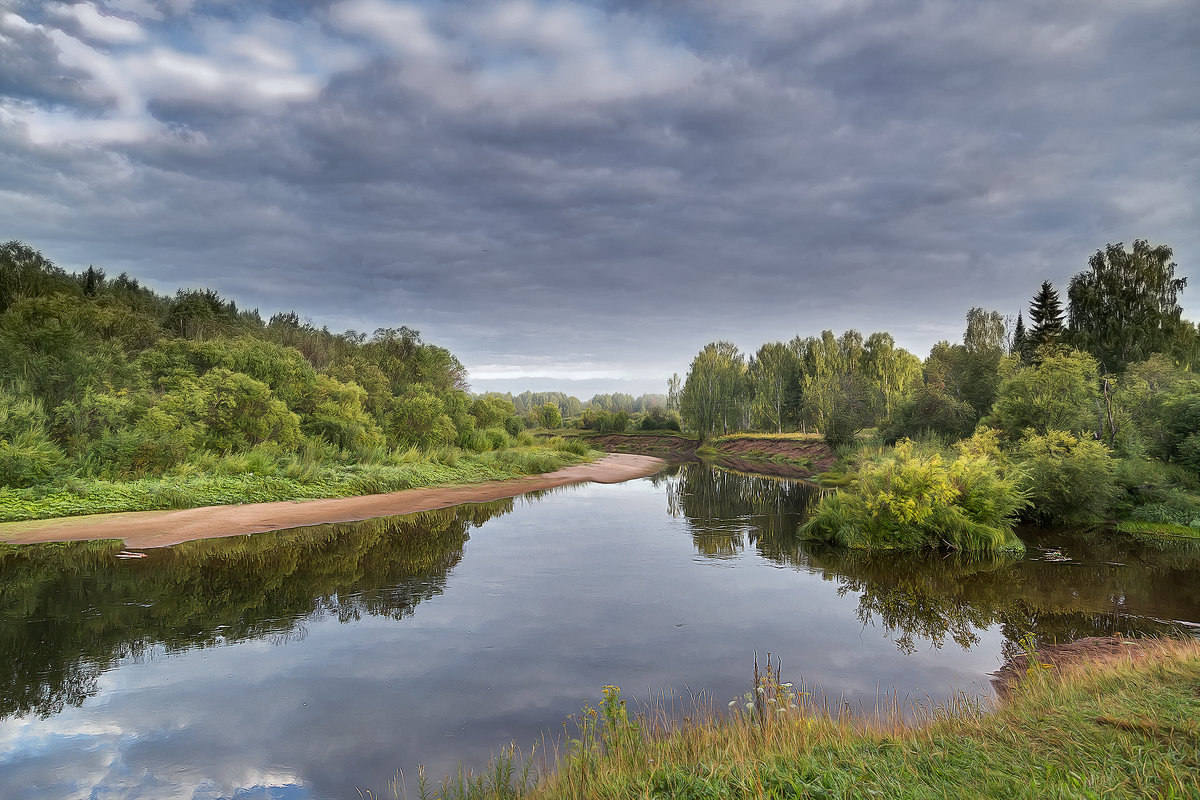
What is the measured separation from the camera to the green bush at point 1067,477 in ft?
72.8

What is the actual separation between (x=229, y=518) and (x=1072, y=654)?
26794mm

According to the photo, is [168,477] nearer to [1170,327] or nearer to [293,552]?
[293,552]

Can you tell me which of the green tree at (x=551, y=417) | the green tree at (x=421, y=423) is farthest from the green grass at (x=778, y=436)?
the green tree at (x=551, y=417)

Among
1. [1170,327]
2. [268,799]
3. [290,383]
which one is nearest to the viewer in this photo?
[268,799]

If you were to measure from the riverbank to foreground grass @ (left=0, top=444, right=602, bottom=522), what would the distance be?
2.31 ft

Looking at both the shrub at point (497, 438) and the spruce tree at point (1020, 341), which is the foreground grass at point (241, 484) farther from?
the spruce tree at point (1020, 341)

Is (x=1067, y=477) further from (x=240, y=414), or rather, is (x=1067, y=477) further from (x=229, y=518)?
(x=240, y=414)

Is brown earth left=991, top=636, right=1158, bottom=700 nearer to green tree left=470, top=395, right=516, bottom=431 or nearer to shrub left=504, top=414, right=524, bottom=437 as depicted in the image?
green tree left=470, top=395, right=516, bottom=431

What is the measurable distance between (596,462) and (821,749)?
5645 centimetres

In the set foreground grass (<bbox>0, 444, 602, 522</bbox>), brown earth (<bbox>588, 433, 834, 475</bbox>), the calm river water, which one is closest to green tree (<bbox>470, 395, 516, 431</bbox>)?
foreground grass (<bbox>0, 444, 602, 522</bbox>)

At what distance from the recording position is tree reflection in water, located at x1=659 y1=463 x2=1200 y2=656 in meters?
13.0

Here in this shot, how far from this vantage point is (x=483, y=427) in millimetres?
61312

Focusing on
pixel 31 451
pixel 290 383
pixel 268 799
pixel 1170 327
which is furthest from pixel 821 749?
pixel 1170 327

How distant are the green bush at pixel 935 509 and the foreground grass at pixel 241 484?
25017 mm
